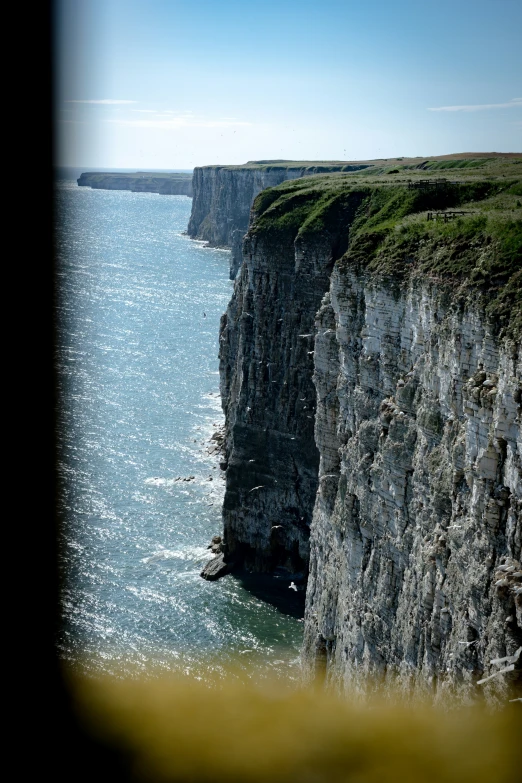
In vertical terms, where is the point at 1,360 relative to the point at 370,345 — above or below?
above

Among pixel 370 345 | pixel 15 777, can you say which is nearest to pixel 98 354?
pixel 370 345

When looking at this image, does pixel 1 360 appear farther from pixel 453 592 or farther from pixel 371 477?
pixel 371 477

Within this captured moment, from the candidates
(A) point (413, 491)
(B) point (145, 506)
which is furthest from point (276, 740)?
(B) point (145, 506)

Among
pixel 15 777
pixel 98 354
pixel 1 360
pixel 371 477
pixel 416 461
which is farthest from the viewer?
pixel 98 354

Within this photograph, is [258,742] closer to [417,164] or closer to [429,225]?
[429,225]

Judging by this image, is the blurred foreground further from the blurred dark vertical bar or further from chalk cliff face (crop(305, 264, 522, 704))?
chalk cliff face (crop(305, 264, 522, 704))

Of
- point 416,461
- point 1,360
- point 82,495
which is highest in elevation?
point 1,360

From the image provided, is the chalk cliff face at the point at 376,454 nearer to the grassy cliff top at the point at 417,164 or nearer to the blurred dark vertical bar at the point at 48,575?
the blurred dark vertical bar at the point at 48,575
